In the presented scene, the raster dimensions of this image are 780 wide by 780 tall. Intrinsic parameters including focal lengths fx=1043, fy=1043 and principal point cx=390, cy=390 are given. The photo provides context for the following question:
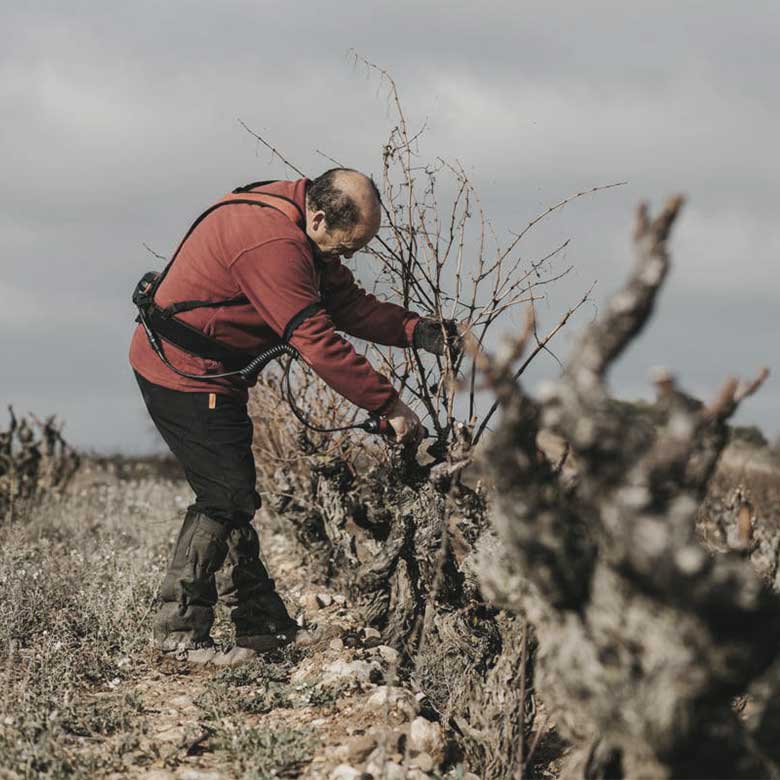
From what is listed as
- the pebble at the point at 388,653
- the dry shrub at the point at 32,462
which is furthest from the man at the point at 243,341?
the dry shrub at the point at 32,462

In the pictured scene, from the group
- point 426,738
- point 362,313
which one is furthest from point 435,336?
point 426,738

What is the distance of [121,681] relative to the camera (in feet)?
15.7

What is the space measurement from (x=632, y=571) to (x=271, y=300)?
7.93ft

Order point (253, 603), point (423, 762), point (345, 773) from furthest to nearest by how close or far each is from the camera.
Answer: point (253, 603) → point (423, 762) → point (345, 773)

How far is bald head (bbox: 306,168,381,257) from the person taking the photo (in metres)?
4.45

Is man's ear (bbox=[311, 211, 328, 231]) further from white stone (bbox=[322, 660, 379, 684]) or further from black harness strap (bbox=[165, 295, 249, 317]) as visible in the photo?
white stone (bbox=[322, 660, 379, 684])

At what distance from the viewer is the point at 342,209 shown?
446cm

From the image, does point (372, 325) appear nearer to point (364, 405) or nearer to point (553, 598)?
point (364, 405)

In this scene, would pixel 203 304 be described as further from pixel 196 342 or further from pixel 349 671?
pixel 349 671

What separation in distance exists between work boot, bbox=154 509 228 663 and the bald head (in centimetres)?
144

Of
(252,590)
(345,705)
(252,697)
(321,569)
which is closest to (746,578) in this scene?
(345,705)

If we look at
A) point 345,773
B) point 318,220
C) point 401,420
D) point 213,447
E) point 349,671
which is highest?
point 318,220

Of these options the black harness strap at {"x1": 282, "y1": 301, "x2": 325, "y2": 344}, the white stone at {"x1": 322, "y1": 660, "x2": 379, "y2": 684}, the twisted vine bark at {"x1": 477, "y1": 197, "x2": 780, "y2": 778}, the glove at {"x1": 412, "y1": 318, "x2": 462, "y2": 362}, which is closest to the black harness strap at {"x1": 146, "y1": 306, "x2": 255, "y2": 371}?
the black harness strap at {"x1": 282, "y1": 301, "x2": 325, "y2": 344}

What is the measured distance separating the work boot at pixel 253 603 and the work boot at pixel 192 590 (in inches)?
5.0
